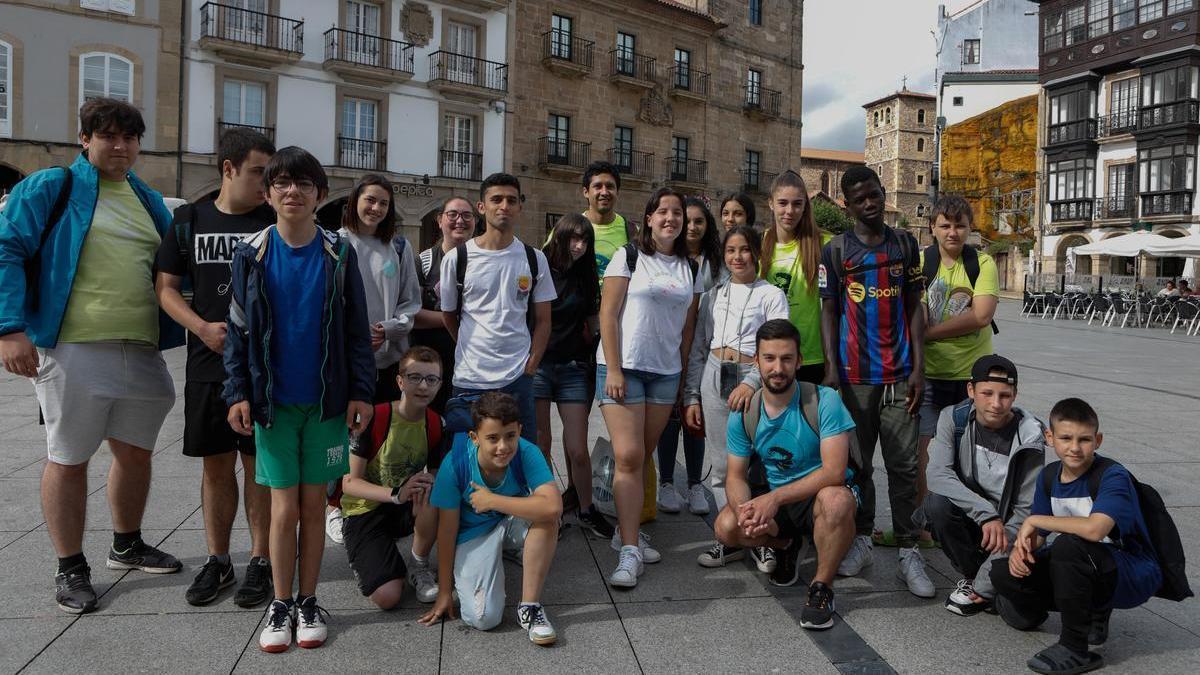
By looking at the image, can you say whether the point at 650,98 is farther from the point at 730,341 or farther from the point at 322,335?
the point at 322,335

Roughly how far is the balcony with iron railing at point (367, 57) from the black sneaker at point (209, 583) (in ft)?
66.6

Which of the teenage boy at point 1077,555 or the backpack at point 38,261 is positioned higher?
the backpack at point 38,261

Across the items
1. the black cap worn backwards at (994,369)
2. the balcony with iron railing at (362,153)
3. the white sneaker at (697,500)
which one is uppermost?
the balcony with iron railing at (362,153)

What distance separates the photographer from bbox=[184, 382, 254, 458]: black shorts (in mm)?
3326

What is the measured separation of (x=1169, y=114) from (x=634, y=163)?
22763mm

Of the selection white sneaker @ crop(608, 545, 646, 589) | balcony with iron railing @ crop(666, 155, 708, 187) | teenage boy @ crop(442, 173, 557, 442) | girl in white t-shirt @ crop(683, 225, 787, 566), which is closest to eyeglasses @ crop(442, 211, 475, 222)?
teenage boy @ crop(442, 173, 557, 442)

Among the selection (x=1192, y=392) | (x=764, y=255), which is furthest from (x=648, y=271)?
(x=1192, y=392)

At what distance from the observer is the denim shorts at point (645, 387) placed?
3.87 metres

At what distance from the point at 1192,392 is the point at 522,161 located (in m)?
19.3

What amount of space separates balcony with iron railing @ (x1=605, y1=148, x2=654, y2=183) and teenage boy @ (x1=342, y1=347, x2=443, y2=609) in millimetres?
24678

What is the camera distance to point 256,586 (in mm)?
3305

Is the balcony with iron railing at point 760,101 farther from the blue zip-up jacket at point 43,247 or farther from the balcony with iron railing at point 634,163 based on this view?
the blue zip-up jacket at point 43,247

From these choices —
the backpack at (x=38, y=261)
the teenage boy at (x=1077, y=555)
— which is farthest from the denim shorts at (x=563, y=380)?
the backpack at (x=38, y=261)

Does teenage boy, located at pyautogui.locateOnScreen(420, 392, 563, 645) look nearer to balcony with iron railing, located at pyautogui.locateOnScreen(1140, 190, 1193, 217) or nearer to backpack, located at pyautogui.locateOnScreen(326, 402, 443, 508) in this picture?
backpack, located at pyautogui.locateOnScreen(326, 402, 443, 508)
